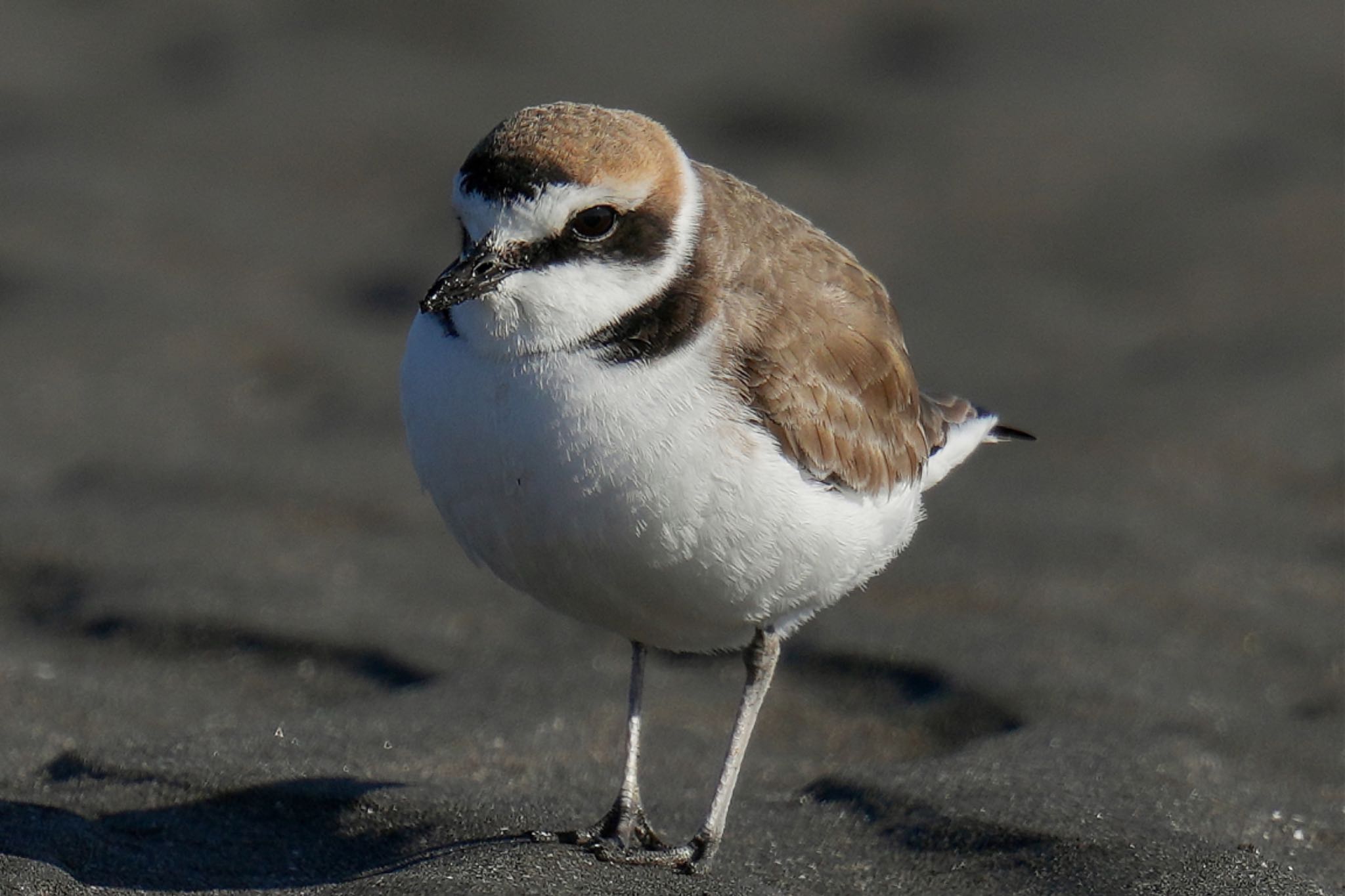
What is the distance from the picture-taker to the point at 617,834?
5.02 metres

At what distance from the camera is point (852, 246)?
1069 cm

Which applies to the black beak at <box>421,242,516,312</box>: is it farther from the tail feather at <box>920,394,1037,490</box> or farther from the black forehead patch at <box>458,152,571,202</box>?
the tail feather at <box>920,394,1037,490</box>

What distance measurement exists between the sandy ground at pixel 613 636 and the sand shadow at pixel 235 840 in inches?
0.7

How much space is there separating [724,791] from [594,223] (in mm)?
1672

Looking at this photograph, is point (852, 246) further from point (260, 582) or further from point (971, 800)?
point (971, 800)

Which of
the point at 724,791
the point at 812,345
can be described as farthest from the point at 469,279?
the point at 724,791

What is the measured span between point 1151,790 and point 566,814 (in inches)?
67.2

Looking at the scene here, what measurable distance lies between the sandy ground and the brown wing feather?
1.08 m

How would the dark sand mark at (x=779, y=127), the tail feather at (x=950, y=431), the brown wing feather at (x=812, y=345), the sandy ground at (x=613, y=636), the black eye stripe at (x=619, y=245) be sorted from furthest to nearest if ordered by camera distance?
1. the dark sand mark at (x=779, y=127)
2. the tail feather at (x=950, y=431)
3. the sandy ground at (x=613, y=636)
4. the brown wing feather at (x=812, y=345)
5. the black eye stripe at (x=619, y=245)

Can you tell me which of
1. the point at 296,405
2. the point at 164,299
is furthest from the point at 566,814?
the point at 164,299

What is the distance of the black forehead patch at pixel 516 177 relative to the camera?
4250 millimetres

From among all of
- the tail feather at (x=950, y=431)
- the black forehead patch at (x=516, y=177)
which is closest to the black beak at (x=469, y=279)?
the black forehead patch at (x=516, y=177)

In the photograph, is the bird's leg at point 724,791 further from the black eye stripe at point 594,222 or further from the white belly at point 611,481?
the black eye stripe at point 594,222

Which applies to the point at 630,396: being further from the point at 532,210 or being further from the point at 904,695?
the point at 904,695
